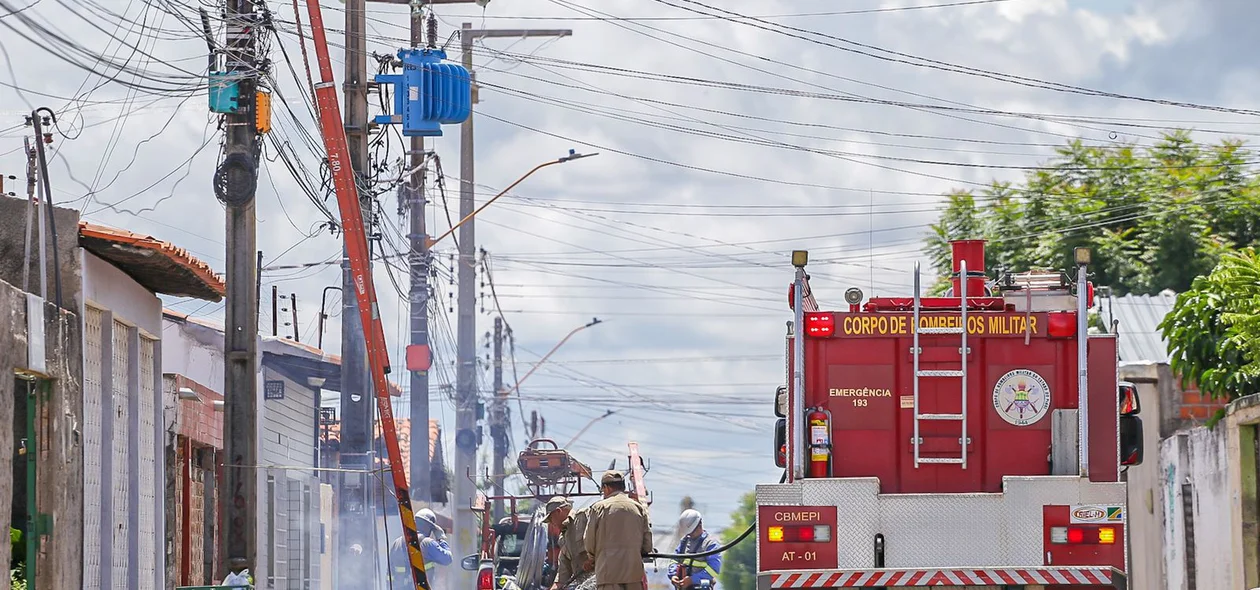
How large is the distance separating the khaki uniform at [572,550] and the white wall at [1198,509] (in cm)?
833

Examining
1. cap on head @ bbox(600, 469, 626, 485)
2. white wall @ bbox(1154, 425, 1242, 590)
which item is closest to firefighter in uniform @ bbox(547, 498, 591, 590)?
cap on head @ bbox(600, 469, 626, 485)

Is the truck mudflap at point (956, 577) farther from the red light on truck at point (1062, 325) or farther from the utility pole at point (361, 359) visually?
the utility pole at point (361, 359)

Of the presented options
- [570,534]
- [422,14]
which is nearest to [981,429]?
[570,534]

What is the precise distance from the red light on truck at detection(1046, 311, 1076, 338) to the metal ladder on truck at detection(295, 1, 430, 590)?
7883mm

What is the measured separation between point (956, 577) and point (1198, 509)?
34.0ft

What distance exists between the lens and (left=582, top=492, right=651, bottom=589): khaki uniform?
47.6 ft

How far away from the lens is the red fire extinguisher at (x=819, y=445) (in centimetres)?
1438

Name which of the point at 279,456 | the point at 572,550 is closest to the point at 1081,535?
the point at 572,550

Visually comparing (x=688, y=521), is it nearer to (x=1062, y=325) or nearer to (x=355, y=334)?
(x=1062, y=325)

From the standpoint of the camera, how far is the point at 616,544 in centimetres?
1452

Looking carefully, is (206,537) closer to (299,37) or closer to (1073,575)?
(299,37)

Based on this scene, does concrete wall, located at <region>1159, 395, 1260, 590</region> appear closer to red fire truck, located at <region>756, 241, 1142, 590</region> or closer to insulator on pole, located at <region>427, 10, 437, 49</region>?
red fire truck, located at <region>756, 241, 1142, 590</region>

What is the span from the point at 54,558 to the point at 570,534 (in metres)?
4.13

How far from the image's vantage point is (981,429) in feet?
47.4
